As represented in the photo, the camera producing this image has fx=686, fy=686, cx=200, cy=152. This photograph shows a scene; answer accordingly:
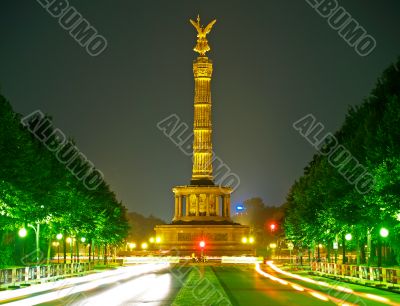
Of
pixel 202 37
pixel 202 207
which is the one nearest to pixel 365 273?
pixel 202 207

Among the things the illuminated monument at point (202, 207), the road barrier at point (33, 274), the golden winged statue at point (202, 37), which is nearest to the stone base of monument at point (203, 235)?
the illuminated monument at point (202, 207)

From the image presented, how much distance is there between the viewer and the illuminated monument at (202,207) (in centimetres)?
11819

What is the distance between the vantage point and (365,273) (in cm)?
4031

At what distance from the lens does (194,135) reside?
12206 cm

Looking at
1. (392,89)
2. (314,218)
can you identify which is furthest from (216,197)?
(392,89)

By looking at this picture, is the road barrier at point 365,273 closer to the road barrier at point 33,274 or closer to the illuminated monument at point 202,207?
the road barrier at point 33,274

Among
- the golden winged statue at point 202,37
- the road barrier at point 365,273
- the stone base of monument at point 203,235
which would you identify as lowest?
the road barrier at point 365,273

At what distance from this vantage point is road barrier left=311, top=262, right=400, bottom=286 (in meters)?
35.3

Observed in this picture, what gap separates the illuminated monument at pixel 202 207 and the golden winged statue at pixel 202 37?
233 centimetres

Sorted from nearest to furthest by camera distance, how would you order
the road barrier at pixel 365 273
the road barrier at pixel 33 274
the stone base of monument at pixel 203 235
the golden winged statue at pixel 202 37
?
the road barrier at pixel 33 274 → the road barrier at pixel 365 273 → the stone base of monument at pixel 203 235 → the golden winged statue at pixel 202 37

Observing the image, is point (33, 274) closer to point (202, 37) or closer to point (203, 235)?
point (203, 235)

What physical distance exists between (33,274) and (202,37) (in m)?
99.6

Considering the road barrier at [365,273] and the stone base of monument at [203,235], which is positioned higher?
the stone base of monument at [203,235]

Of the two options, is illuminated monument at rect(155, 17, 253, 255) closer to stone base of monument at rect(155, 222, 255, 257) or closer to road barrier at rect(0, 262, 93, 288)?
stone base of monument at rect(155, 222, 255, 257)
